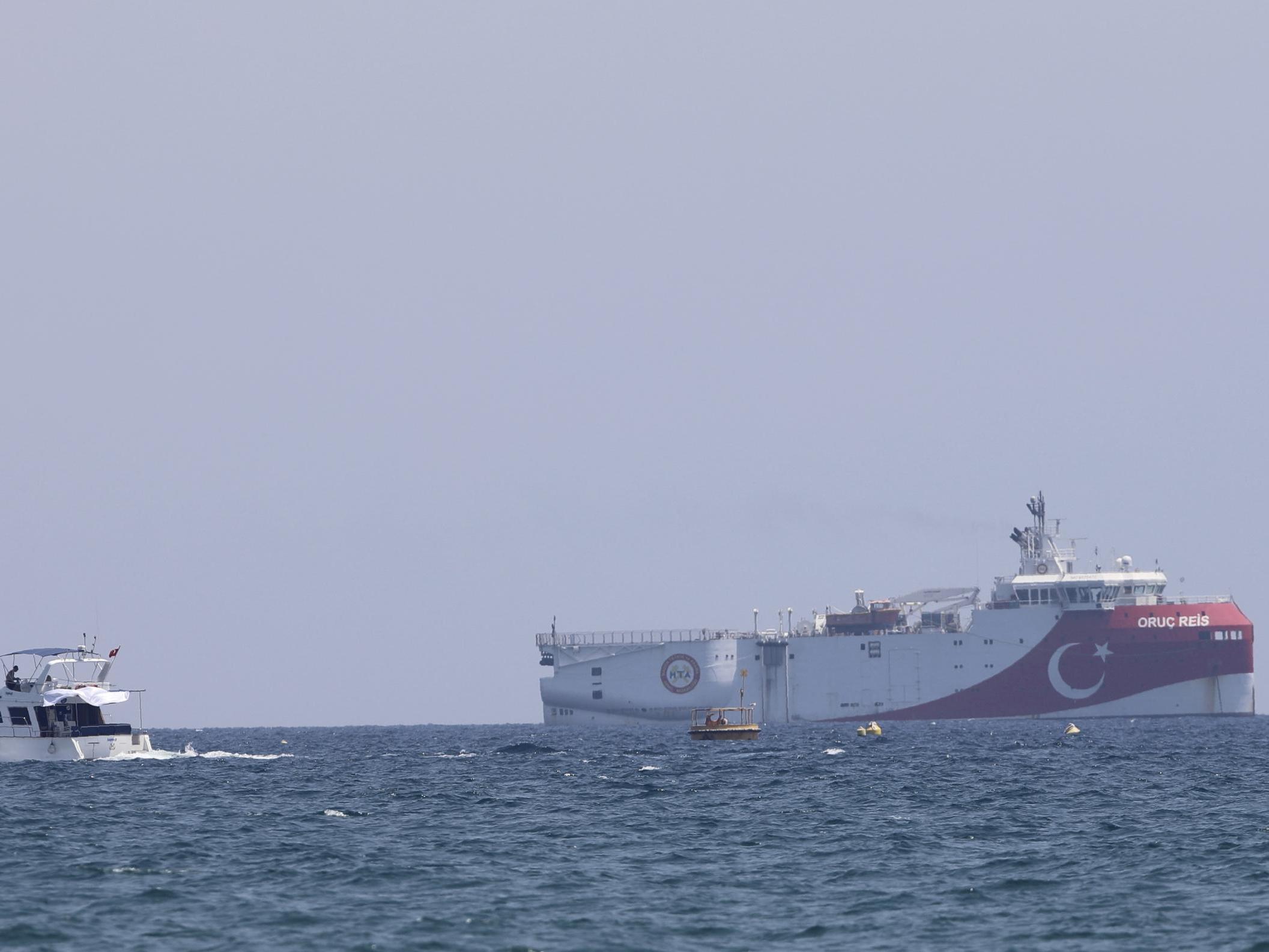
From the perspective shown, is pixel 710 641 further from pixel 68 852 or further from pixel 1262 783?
pixel 68 852

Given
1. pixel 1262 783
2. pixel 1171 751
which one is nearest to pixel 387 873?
pixel 1262 783

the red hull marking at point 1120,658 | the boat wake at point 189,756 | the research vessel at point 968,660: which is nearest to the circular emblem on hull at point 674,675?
the research vessel at point 968,660

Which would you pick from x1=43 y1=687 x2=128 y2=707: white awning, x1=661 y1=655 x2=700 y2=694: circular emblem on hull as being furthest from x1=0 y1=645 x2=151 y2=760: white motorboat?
x1=661 y1=655 x2=700 y2=694: circular emblem on hull

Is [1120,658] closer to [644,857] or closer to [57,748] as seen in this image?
[57,748]

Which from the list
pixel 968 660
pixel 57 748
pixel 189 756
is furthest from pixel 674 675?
pixel 57 748

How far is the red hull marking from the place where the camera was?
441ft

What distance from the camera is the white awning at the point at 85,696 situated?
77500mm

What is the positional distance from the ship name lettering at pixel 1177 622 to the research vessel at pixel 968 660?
92mm

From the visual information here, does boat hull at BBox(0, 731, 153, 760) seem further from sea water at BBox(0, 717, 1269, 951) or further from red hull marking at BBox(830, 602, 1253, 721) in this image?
red hull marking at BBox(830, 602, 1253, 721)

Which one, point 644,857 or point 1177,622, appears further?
point 1177,622

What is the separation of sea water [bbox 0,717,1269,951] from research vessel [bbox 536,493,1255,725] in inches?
2275

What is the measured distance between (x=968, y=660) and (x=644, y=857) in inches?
3936

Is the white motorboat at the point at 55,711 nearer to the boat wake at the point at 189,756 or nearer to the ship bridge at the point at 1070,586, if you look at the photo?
the boat wake at the point at 189,756

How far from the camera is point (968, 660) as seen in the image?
139 m
